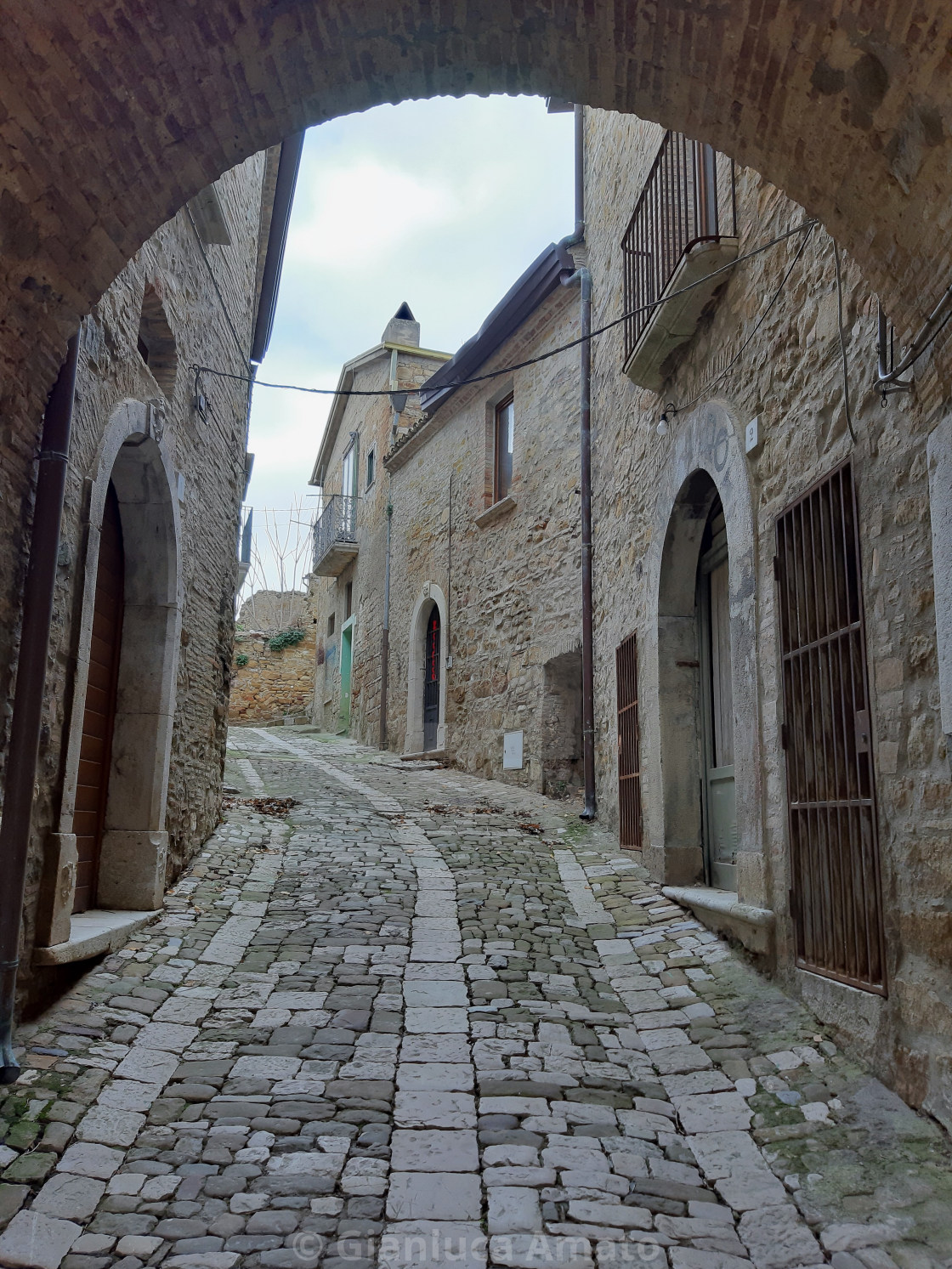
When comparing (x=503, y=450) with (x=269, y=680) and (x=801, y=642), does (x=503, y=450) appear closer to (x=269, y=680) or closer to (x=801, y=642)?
(x=801, y=642)

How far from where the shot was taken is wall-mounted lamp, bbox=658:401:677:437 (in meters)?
6.75

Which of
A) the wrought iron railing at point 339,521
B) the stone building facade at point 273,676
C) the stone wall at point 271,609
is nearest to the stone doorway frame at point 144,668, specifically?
the wrought iron railing at point 339,521

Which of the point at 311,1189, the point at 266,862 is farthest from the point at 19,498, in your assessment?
the point at 266,862

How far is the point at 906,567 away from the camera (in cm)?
350

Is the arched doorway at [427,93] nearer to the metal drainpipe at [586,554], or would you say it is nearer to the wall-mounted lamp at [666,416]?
the wall-mounted lamp at [666,416]

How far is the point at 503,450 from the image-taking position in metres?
13.8

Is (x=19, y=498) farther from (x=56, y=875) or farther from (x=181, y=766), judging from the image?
(x=181, y=766)

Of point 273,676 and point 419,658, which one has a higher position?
point 273,676

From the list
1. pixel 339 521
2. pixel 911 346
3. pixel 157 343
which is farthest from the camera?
pixel 339 521

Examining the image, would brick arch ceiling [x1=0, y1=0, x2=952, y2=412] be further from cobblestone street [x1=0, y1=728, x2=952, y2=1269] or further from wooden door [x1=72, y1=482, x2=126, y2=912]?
cobblestone street [x1=0, y1=728, x2=952, y2=1269]

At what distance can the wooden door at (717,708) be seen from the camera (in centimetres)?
630

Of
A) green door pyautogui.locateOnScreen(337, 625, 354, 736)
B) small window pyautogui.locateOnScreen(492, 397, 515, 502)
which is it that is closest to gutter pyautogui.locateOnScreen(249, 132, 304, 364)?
small window pyautogui.locateOnScreen(492, 397, 515, 502)

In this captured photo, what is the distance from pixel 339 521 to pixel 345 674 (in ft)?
11.0

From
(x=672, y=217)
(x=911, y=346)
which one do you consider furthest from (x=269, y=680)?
(x=911, y=346)
